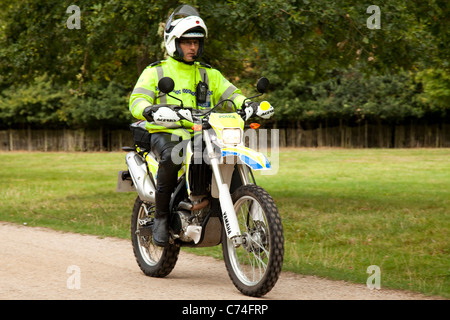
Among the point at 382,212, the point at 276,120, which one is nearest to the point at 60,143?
the point at 276,120

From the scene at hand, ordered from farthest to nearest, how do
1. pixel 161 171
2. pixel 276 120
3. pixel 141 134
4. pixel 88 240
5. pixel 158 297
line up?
pixel 276 120 < pixel 88 240 < pixel 141 134 < pixel 161 171 < pixel 158 297

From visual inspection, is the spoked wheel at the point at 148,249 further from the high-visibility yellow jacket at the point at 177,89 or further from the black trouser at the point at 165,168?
the high-visibility yellow jacket at the point at 177,89

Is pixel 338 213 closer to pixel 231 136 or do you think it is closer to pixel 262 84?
pixel 262 84

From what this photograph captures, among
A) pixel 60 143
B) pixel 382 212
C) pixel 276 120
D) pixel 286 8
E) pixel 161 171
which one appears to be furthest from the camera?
pixel 60 143

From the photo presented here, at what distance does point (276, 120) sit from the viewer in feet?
138

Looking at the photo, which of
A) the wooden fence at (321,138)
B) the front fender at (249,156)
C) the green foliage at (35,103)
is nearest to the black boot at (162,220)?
the front fender at (249,156)

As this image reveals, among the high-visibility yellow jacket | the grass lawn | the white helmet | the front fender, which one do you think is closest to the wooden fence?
the grass lawn

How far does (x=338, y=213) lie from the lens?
1303cm

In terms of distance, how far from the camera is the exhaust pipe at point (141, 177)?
6855 millimetres

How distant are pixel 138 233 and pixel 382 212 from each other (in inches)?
274

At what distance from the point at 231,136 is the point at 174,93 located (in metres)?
0.96

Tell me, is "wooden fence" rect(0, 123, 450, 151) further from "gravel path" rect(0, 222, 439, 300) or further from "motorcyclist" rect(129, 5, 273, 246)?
"motorcyclist" rect(129, 5, 273, 246)

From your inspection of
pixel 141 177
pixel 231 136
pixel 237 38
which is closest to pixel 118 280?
pixel 141 177
